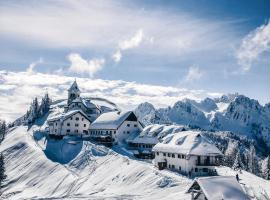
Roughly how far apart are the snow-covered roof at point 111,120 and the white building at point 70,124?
4.50m

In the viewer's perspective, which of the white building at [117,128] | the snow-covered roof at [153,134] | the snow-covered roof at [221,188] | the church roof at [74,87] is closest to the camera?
the snow-covered roof at [221,188]

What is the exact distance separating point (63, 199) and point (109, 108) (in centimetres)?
9407

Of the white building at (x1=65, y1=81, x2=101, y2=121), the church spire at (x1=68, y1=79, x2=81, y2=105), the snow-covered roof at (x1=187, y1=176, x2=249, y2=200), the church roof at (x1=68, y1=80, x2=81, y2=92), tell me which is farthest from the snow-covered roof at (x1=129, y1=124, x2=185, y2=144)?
the snow-covered roof at (x1=187, y1=176, x2=249, y2=200)

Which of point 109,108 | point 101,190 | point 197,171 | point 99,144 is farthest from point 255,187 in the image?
point 109,108

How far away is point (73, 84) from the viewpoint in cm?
14988

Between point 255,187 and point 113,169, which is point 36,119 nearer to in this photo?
point 113,169

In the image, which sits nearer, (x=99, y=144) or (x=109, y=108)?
(x=99, y=144)

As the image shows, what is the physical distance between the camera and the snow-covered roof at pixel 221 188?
128 ft

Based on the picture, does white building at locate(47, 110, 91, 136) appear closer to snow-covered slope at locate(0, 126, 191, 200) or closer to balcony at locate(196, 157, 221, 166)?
snow-covered slope at locate(0, 126, 191, 200)

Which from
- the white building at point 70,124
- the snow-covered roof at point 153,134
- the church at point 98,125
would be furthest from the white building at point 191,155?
the white building at point 70,124

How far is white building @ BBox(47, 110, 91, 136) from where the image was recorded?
4528 inches

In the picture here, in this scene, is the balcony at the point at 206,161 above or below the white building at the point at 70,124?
below

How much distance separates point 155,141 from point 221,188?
196 ft

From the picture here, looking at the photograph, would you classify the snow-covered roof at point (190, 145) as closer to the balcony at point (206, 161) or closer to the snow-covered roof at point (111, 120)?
the balcony at point (206, 161)
